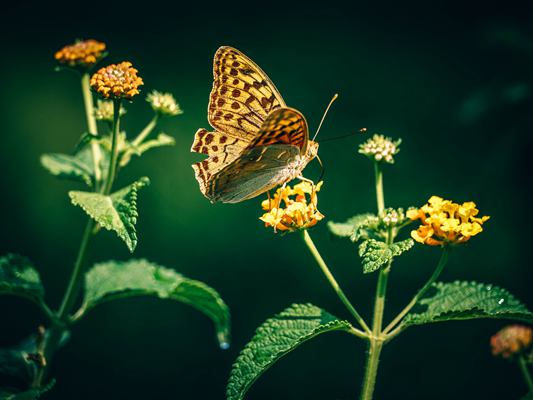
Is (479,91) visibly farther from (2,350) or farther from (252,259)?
(2,350)

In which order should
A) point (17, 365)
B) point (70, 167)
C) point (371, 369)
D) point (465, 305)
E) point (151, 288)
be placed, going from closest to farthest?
point (371, 369) < point (465, 305) < point (17, 365) < point (151, 288) < point (70, 167)

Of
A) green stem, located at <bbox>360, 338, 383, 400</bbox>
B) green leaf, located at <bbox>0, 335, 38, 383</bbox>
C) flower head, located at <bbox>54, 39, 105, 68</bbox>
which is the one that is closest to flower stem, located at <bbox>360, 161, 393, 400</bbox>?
green stem, located at <bbox>360, 338, 383, 400</bbox>

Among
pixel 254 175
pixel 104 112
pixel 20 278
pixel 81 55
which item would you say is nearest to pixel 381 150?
pixel 254 175

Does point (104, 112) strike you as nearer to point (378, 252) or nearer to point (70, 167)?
point (70, 167)

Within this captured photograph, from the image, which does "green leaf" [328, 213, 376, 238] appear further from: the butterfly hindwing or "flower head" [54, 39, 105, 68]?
"flower head" [54, 39, 105, 68]

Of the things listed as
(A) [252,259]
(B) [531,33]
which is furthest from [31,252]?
(B) [531,33]
